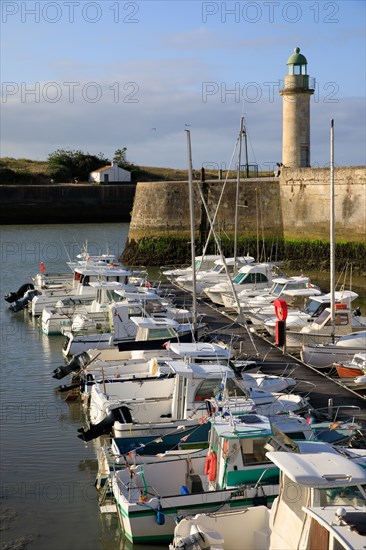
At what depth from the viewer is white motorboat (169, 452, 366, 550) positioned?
24.3 ft

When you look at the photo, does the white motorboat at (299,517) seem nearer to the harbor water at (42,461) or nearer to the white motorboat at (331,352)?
the harbor water at (42,461)

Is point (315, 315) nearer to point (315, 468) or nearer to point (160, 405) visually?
point (160, 405)

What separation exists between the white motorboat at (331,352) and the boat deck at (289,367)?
176mm

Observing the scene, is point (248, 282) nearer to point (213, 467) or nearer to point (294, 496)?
point (213, 467)

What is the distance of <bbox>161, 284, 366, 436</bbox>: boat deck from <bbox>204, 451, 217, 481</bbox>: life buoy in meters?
2.86

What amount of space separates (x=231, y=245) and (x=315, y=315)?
1534 cm

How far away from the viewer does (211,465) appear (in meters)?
10.0

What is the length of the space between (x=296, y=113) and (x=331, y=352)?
2108 cm

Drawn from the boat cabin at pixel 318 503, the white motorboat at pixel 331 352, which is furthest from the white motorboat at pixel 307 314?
the boat cabin at pixel 318 503

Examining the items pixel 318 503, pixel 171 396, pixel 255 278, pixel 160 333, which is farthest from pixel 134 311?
pixel 318 503

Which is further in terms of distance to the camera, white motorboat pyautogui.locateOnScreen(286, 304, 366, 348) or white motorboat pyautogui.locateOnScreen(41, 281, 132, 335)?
white motorboat pyautogui.locateOnScreen(41, 281, 132, 335)

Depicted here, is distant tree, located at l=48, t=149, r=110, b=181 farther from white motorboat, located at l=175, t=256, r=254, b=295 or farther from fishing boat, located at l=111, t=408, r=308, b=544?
fishing boat, located at l=111, t=408, r=308, b=544

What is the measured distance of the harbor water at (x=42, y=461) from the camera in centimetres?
1031

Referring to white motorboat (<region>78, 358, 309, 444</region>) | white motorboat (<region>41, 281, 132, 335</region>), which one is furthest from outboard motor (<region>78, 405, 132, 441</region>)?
white motorboat (<region>41, 281, 132, 335</region>)
